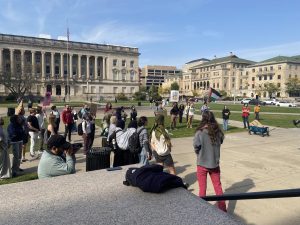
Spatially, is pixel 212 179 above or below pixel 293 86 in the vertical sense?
below

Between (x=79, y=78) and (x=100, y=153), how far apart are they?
10284 centimetres

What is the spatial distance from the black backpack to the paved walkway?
2948 mm

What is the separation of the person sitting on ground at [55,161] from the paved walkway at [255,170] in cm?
337

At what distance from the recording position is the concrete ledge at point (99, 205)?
8.21 ft

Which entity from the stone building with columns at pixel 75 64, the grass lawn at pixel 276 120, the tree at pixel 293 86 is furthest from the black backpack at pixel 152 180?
the tree at pixel 293 86

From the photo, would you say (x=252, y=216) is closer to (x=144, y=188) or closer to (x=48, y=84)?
(x=144, y=188)

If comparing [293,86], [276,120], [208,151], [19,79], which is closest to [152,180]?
[208,151]

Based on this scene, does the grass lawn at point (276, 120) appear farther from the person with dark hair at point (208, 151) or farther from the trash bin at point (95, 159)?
the trash bin at point (95, 159)

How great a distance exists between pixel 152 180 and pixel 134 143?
4.02 metres

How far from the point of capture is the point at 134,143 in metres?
7.12

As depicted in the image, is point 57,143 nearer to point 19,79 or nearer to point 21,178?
point 21,178

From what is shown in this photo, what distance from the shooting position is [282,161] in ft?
32.6

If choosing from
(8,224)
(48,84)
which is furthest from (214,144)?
(48,84)

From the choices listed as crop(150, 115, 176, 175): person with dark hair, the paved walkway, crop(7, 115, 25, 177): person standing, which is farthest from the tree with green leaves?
crop(7, 115, 25, 177): person standing
